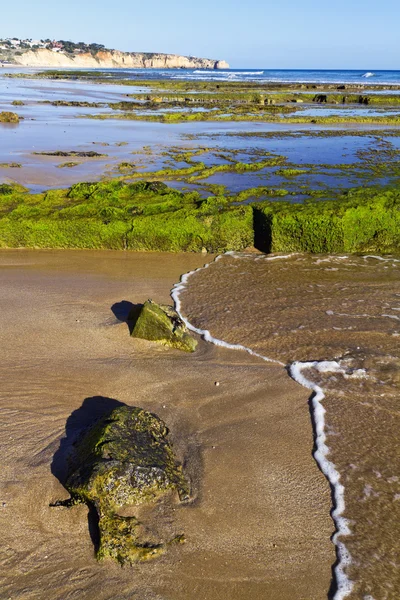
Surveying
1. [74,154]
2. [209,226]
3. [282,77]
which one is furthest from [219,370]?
[282,77]

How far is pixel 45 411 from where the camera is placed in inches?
165

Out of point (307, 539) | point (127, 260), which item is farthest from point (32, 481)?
point (127, 260)

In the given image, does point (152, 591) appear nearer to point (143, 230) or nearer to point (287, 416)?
point (287, 416)

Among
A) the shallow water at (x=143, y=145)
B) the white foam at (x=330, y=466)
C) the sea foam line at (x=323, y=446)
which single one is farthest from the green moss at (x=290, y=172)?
the white foam at (x=330, y=466)

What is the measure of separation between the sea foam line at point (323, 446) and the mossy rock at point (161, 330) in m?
0.36

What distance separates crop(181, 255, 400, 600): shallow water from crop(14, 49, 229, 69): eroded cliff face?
154490 mm

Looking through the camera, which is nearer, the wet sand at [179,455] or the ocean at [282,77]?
the wet sand at [179,455]

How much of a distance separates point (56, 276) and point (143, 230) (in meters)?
1.98

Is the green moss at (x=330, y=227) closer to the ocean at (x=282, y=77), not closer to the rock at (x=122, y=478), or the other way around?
the rock at (x=122, y=478)

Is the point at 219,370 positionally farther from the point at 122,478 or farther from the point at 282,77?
the point at 282,77

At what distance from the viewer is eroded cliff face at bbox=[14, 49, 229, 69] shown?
5433 inches

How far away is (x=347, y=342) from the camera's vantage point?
552cm

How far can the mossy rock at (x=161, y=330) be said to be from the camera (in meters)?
5.32

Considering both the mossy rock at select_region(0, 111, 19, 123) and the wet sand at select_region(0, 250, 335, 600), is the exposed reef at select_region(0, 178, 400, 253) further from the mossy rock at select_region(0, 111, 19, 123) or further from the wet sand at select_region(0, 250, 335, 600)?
the mossy rock at select_region(0, 111, 19, 123)
